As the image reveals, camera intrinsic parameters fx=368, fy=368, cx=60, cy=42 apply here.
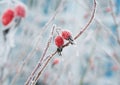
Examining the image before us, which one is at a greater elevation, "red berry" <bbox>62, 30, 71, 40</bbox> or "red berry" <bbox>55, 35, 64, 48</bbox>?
"red berry" <bbox>62, 30, 71, 40</bbox>

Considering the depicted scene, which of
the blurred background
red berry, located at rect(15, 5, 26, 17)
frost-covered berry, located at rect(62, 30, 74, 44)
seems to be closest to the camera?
frost-covered berry, located at rect(62, 30, 74, 44)

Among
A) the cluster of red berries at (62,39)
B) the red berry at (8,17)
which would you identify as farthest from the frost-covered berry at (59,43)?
the red berry at (8,17)

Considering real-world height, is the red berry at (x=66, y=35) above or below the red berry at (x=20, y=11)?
below

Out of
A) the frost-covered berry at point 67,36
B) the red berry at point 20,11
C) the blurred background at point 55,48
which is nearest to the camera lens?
the frost-covered berry at point 67,36

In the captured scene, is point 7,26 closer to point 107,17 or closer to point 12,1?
point 12,1

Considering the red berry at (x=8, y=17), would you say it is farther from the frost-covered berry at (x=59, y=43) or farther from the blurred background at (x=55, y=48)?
the frost-covered berry at (x=59, y=43)

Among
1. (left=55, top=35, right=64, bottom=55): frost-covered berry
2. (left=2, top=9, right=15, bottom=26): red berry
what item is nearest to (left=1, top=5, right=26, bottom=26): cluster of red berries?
(left=2, top=9, right=15, bottom=26): red berry

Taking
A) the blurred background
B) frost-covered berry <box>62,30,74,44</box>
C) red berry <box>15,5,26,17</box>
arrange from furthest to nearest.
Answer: the blurred background
red berry <box>15,5,26,17</box>
frost-covered berry <box>62,30,74,44</box>

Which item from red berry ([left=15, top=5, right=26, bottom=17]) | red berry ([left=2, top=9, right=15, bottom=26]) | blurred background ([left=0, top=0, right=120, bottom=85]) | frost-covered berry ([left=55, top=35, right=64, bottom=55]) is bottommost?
blurred background ([left=0, top=0, right=120, bottom=85])

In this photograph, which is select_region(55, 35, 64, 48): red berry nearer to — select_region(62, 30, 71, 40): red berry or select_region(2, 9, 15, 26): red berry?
select_region(62, 30, 71, 40): red berry

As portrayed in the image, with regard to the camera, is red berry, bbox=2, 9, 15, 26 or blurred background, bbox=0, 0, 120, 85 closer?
red berry, bbox=2, 9, 15, 26
